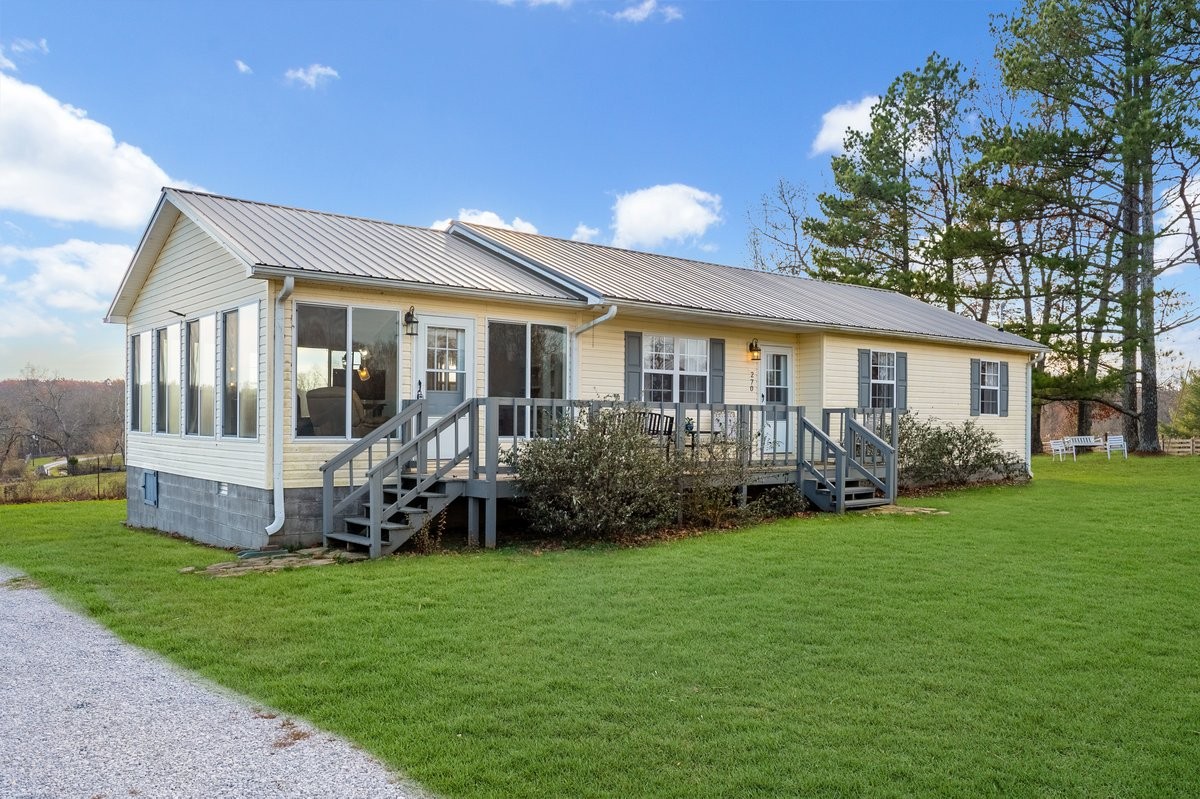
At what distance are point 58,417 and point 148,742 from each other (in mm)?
33121

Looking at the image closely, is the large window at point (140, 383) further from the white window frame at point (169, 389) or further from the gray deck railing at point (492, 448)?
the gray deck railing at point (492, 448)

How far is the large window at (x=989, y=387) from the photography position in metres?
17.7

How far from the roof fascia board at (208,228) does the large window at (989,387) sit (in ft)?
47.7

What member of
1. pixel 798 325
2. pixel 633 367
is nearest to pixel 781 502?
pixel 633 367

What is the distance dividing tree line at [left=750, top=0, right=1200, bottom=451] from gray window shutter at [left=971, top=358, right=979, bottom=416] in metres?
8.21

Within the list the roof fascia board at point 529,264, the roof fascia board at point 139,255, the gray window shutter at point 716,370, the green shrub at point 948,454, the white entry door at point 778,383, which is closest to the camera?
the roof fascia board at point 529,264

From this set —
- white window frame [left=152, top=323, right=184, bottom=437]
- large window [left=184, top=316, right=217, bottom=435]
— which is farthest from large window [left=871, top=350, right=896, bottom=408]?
white window frame [left=152, top=323, right=184, bottom=437]

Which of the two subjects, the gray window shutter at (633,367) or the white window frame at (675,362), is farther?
the white window frame at (675,362)

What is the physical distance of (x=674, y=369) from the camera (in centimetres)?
1302

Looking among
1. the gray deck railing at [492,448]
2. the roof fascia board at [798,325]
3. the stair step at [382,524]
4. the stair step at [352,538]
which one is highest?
the roof fascia board at [798,325]

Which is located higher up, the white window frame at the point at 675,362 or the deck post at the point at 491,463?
the white window frame at the point at 675,362

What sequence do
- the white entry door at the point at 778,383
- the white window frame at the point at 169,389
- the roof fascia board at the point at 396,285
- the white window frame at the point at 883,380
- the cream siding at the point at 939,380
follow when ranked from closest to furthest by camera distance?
the roof fascia board at the point at 396,285 < the white window frame at the point at 169,389 < the white entry door at the point at 778,383 < the cream siding at the point at 939,380 < the white window frame at the point at 883,380

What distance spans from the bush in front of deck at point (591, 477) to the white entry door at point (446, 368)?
54.2 inches

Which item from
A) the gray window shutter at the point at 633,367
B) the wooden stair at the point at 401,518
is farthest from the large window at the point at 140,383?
the gray window shutter at the point at 633,367
